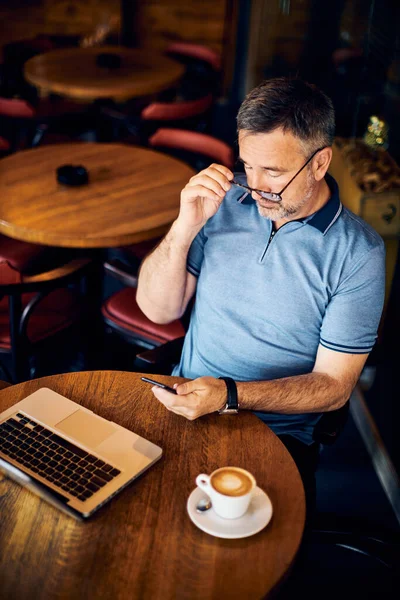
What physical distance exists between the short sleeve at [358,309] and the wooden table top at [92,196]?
40.3 inches

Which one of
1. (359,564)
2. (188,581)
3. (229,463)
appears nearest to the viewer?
(188,581)

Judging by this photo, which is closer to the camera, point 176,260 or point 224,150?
point 176,260

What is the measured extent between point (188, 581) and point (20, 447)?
1.54ft

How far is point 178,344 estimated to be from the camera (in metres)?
2.01

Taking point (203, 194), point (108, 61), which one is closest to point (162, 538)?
point (203, 194)

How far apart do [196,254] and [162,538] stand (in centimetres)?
93

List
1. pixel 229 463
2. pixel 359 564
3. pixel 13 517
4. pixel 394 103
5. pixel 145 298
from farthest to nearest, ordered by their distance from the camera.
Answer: pixel 394 103 < pixel 359 564 < pixel 145 298 < pixel 229 463 < pixel 13 517

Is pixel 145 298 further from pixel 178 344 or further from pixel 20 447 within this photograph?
pixel 20 447

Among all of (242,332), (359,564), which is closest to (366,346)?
(242,332)

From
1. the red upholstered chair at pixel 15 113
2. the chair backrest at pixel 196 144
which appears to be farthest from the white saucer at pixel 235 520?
the red upholstered chair at pixel 15 113

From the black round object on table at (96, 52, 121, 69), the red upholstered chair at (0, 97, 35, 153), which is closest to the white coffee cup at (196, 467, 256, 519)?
the red upholstered chair at (0, 97, 35, 153)

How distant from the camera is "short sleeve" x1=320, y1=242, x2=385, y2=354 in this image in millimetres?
1656

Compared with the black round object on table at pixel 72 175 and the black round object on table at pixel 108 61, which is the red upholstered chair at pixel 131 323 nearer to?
the black round object on table at pixel 72 175

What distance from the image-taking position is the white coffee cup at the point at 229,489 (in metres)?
1.18
